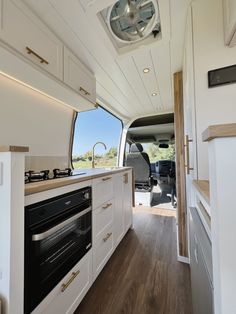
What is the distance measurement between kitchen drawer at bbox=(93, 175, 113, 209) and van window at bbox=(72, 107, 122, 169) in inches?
32.9

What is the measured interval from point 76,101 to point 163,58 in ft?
3.51

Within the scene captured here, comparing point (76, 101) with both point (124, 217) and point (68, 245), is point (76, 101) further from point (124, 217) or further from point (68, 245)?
point (124, 217)

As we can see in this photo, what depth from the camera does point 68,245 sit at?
1.06 meters

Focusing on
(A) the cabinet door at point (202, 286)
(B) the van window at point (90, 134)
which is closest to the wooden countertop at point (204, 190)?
(A) the cabinet door at point (202, 286)

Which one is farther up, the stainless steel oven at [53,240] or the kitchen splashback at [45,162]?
the kitchen splashback at [45,162]

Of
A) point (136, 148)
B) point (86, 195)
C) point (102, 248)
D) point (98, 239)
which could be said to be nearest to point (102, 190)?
point (86, 195)

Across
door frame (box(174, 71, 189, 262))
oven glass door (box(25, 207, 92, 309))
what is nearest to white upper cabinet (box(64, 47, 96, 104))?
door frame (box(174, 71, 189, 262))

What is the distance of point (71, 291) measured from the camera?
3.39ft

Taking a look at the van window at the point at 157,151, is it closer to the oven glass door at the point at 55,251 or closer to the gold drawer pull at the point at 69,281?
the oven glass door at the point at 55,251

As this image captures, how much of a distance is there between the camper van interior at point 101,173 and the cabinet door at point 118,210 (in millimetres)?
26

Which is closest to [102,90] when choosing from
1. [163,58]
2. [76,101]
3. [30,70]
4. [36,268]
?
[76,101]

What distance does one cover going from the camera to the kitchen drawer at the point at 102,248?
136cm

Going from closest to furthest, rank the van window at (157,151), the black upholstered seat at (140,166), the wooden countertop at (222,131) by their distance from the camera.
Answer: the wooden countertop at (222,131) → the black upholstered seat at (140,166) → the van window at (157,151)

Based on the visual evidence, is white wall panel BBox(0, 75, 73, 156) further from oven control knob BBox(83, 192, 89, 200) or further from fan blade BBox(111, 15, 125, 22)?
fan blade BBox(111, 15, 125, 22)
